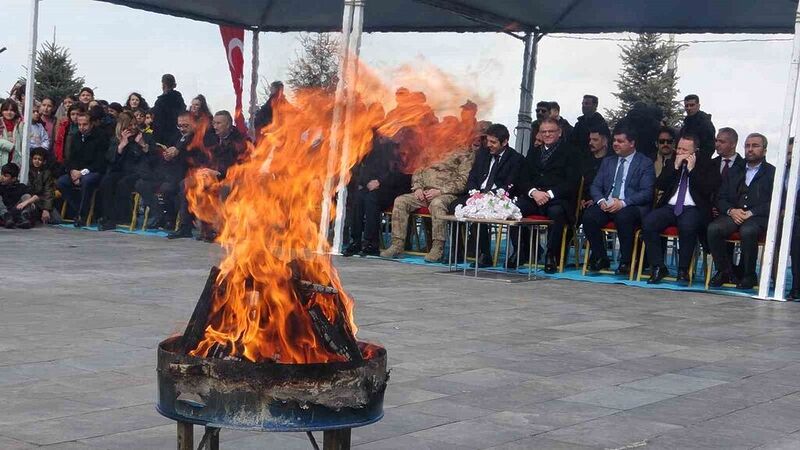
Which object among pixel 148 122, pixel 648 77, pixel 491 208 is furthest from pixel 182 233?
pixel 648 77

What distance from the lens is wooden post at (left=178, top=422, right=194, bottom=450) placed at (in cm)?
397

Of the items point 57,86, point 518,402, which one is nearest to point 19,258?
point 518,402

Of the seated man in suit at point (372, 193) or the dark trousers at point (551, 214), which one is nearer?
the dark trousers at point (551, 214)

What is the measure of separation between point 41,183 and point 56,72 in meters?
19.2

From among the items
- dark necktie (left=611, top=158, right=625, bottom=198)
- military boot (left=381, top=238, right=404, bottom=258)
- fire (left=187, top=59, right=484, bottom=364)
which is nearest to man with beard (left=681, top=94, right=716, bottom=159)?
dark necktie (left=611, top=158, right=625, bottom=198)

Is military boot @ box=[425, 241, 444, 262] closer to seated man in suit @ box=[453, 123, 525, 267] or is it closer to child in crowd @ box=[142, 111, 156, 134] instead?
seated man in suit @ box=[453, 123, 525, 267]

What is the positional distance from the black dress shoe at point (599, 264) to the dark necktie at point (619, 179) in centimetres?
87

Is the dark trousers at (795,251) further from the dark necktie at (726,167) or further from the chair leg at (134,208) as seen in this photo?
the chair leg at (134,208)

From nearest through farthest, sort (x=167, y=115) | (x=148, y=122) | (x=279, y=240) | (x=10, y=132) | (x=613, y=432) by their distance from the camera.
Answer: (x=279, y=240), (x=613, y=432), (x=10, y=132), (x=148, y=122), (x=167, y=115)

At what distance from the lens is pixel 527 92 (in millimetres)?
18141

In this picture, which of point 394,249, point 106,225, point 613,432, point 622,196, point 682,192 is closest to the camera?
point 613,432

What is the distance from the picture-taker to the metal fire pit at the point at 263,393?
146 inches

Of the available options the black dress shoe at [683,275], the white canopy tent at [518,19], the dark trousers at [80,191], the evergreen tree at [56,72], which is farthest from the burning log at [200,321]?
the evergreen tree at [56,72]

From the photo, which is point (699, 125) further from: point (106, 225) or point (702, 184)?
point (106, 225)
